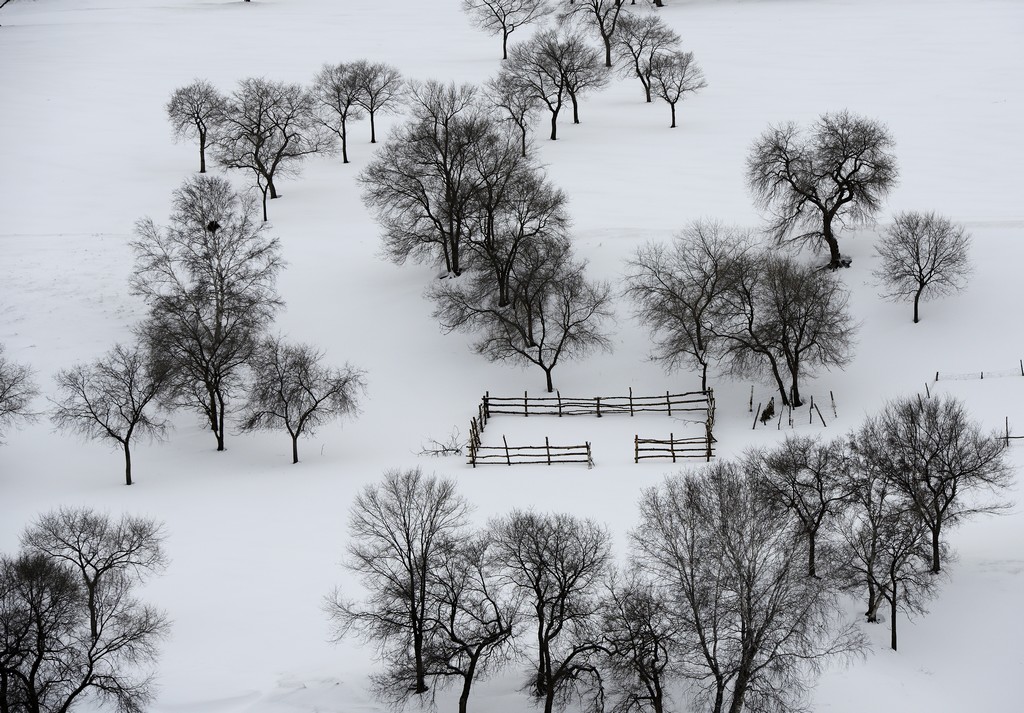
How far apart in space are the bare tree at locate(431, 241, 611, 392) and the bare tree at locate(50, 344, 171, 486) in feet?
47.8

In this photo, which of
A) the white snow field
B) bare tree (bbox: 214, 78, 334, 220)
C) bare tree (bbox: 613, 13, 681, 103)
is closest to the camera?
the white snow field

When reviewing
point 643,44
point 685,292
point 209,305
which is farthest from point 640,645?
point 643,44

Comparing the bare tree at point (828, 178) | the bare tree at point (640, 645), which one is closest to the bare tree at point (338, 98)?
the bare tree at point (828, 178)

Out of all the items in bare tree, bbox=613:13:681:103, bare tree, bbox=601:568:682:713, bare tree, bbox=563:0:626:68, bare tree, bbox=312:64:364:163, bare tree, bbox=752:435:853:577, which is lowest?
bare tree, bbox=601:568:682:713

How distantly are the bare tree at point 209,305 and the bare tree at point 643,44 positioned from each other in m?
34.0

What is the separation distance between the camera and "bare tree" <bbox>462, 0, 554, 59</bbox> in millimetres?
91625

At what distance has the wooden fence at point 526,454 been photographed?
4409cm

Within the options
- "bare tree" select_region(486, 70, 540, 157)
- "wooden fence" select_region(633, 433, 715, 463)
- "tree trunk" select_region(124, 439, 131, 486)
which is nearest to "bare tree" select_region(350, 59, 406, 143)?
"bare tree" select_region(486, 70, 540, 157)

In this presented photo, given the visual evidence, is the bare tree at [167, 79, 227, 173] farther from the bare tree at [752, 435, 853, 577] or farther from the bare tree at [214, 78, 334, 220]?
the bare tree at [752, 435, 853, 577]

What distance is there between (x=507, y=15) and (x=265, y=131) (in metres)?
32.8

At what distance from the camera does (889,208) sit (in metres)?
59.2

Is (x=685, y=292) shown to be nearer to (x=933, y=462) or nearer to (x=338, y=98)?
(x=933, y=462)

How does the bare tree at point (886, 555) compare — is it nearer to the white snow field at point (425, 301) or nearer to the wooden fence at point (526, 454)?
the white snow field at point (425, 301)

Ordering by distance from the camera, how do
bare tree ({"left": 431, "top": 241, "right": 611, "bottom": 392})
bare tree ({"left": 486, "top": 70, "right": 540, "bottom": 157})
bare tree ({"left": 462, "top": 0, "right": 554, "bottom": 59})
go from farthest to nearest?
→ bare tree ({"left": 462, "top": 0, "right": 554, "bottom": 59}) → bare tree ({"left": 486, "top": 70, "right": 540, "bottom": 157}) → bare tree ({"left": 431, "top": 241, "right": 611, "bottom": 392})
